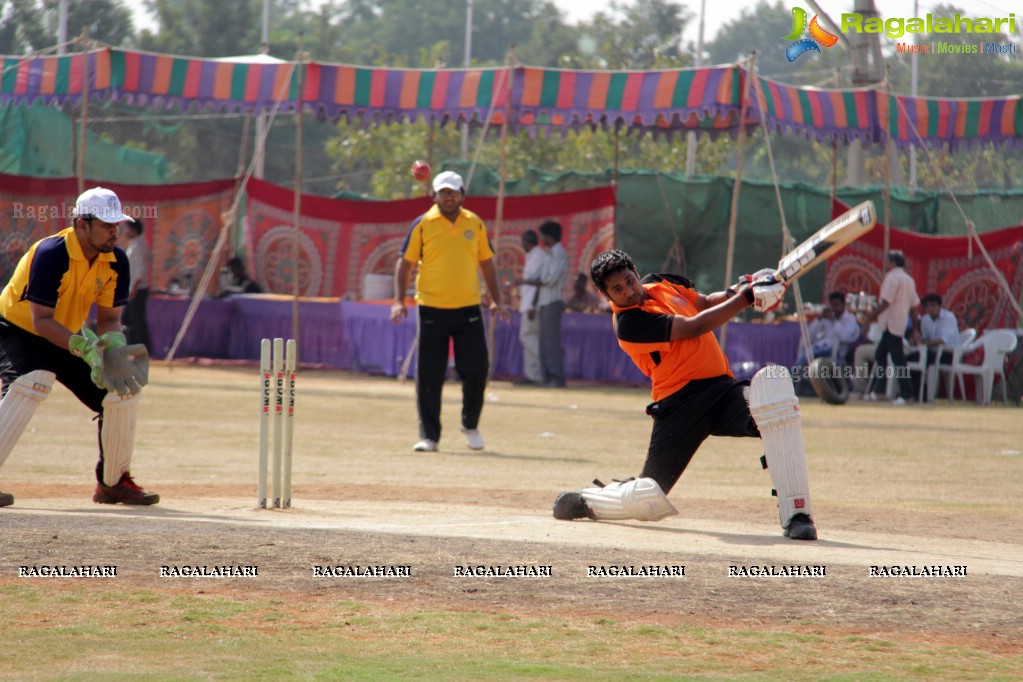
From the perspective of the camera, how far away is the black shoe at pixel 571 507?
25.9 ft

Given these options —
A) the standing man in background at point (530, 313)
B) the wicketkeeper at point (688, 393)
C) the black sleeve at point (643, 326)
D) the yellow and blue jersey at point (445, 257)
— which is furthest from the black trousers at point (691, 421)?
the standing man in background at point (530, 313)

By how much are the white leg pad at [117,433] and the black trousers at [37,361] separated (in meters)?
Answer: 0.10

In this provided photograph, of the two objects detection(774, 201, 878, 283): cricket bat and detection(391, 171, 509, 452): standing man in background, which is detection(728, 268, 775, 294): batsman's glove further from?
detection(391, 171, 509, 452): standing man in background

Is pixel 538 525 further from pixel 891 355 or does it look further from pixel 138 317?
pixel 138 317

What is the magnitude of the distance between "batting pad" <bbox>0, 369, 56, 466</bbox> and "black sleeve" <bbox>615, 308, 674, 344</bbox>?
3217 mm

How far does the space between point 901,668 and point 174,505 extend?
191 inches

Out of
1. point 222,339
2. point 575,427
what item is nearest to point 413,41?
point 222,339

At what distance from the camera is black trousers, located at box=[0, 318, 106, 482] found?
788 centimetres

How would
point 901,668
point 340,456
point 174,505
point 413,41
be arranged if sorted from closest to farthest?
point 901,668 < point 174,505 < point 340,456 < point 413,41

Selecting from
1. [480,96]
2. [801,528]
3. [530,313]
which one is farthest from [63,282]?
[530,313]

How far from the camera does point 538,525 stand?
25.0ft

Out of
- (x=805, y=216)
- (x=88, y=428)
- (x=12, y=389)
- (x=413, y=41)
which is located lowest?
(x=88, y=428)

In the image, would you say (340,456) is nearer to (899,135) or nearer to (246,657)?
(246,657)

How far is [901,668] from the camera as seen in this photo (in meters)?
5.11
